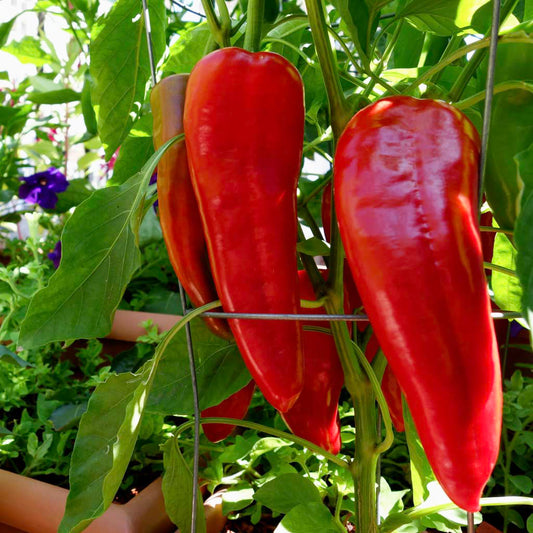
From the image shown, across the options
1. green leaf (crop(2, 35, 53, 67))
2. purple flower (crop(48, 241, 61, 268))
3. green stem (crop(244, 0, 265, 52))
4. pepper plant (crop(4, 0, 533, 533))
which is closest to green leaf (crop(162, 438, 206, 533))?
pepper plant (crop(4, 0, 533, 533))

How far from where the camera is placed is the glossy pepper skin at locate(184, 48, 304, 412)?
1.20 feet

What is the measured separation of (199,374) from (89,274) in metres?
0.14

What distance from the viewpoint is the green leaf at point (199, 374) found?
19.6 inches

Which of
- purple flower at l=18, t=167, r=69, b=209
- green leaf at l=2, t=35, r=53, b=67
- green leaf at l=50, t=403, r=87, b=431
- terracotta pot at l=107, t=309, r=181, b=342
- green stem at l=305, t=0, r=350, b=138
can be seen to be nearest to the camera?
green stem at l=305, t=0, r=350, b=138

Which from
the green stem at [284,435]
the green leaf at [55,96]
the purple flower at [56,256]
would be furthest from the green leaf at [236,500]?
the green leaf at [55,96]

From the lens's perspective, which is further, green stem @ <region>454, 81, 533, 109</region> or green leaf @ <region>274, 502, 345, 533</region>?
green leaf @ <region>274, 502, 345, 533</region>

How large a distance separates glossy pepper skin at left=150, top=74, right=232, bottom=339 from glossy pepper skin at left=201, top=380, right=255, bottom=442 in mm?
123

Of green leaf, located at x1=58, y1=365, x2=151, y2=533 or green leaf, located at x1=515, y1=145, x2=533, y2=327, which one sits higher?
green leaf, located at x1=515, y1=145, x2=533, y2=327

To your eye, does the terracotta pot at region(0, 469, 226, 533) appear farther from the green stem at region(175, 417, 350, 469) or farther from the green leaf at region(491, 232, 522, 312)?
the green leaf at region(491, 232, 522, 312)

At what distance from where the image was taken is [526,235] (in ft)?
0.89

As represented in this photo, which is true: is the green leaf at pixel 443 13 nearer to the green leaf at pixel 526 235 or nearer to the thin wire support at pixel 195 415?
the green leaf at pixel 526 235

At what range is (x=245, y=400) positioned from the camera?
539 mm

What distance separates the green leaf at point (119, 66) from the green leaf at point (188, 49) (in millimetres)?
25

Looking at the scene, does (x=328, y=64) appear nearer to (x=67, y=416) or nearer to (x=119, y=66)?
(x=119, y=66)
